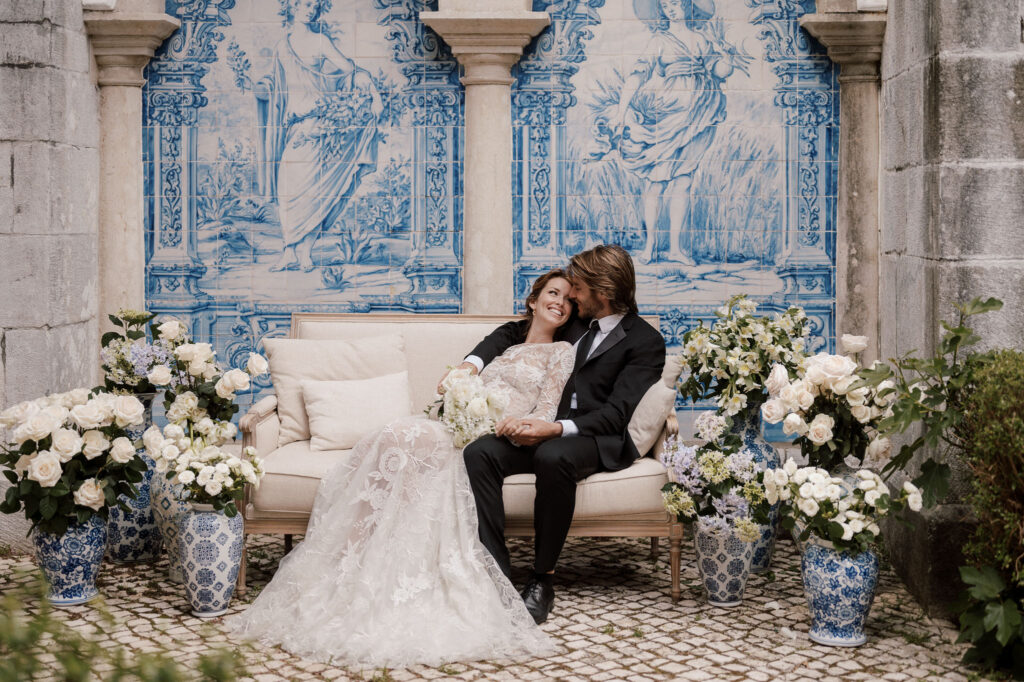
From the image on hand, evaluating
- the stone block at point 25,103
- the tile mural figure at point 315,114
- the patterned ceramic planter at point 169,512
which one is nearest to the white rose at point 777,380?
the patterned ceramic planter at point 169,512

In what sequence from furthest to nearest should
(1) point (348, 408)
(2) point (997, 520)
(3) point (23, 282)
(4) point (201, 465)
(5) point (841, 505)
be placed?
1. (3) point (23, 282)
2. (1) point (348, 408)
3. (4) point (201, 465)
4. (5) point (841, 505)
5. (2) point (997, 520)

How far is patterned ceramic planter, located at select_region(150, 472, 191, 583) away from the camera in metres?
4.96

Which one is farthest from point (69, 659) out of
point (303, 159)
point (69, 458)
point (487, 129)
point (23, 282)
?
point (303, 159)

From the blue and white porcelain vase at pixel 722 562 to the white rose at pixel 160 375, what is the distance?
2.25 metres

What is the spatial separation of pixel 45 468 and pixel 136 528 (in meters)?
0.84

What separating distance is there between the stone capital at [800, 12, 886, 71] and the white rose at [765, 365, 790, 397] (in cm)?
253

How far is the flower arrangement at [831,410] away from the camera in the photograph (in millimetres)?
4438

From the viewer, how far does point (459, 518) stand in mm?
4465

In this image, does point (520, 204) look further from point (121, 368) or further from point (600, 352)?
point (121, 368)

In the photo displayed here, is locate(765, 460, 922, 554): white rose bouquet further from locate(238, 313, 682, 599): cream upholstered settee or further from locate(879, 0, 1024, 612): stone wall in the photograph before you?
locate(238, 313, 682, 599): cream upholstered settee

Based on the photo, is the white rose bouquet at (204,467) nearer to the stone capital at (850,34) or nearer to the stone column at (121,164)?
the stone column at (121,164)

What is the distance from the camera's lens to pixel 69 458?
464 cm

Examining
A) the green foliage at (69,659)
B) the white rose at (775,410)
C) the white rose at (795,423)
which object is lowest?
the white rose at (795,423)

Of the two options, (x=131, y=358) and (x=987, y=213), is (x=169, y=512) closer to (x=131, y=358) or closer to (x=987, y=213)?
(x=131, y=358)
